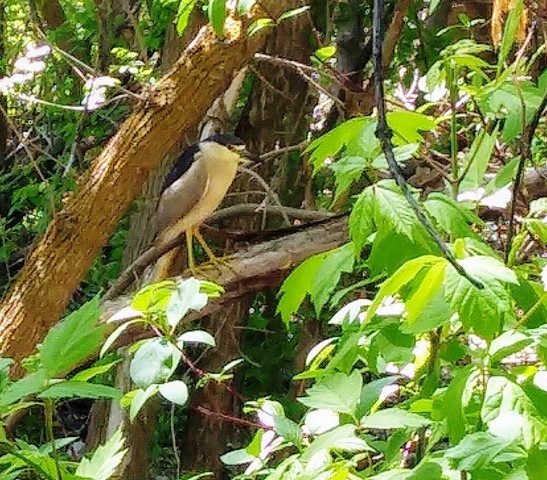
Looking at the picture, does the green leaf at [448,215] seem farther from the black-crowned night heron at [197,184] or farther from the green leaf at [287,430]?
the black-crowned night heron at [197,184]

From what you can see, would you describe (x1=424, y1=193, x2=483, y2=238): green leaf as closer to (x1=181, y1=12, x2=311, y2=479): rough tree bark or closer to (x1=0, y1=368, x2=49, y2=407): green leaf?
(x1=0, y1=368, x2=49, y2=407): green leaf

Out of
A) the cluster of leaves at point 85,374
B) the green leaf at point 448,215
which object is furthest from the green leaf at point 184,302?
the green leaf at point 448,215

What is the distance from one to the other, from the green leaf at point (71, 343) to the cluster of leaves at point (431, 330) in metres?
0.21

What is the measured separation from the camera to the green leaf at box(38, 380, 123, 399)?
0.61 metres

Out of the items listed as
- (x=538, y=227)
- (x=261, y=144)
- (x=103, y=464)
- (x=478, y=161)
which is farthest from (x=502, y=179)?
(x=261, y=144)

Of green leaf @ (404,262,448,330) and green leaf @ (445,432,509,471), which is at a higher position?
green leaf @ (404,262,448,330)

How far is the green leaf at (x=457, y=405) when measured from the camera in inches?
26.7

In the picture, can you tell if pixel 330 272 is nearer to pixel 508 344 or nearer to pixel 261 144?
pixel 508 344

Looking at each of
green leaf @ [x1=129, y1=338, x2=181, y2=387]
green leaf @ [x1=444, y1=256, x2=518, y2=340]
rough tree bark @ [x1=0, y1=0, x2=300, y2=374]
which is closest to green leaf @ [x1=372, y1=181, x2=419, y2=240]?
green leaf @ [x1=444, y1=256, x2=518, y2=340]

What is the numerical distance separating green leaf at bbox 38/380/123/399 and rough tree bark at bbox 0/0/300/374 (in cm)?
126

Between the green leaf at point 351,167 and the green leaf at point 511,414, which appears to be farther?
the green leaf at point 351,167

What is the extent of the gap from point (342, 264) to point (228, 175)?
1.45 metres

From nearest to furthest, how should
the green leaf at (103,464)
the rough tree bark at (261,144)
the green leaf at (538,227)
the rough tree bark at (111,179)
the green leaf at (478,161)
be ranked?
the green leaf at (103,464) < the green leaf at (538,227) < the green leaf at (478,161) < the rough tree bark at (111,179) < the rough tree bark at (261,144)

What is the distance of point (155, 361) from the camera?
824mm
